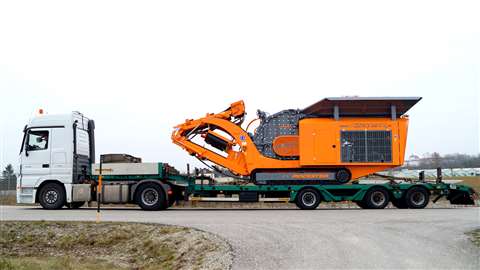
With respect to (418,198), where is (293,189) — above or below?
above

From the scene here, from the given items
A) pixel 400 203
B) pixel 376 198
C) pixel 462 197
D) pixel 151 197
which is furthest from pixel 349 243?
pixel 462 197

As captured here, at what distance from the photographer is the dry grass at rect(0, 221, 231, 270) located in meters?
9.59

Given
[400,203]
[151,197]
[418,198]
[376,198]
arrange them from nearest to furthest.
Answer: [151,197], [376,198], [418,198], [400,203]

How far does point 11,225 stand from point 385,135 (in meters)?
13.9

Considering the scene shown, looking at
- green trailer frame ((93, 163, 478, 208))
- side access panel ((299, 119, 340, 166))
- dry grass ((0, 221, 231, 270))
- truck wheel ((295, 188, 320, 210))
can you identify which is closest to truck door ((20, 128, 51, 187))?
green trailer frame ((93, 163, 478, 208))

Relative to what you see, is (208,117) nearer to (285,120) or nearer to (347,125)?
(285,120)

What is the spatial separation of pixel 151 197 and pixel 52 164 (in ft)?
14.4

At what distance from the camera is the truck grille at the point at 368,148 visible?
58.8 feet

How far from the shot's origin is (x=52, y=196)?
1817cm

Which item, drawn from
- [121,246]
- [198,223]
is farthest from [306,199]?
[121,246]

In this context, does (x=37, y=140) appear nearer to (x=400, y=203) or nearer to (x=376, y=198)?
(x=376, y=198)

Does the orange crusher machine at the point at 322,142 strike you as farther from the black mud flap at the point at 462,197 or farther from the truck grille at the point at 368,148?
the black mud flap at the point at 462,197

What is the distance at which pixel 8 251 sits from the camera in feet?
39.1

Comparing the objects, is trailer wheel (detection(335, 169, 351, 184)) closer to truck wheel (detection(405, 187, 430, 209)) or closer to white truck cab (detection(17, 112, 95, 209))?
truck wheel (detection(405, 187, 430, 209))
